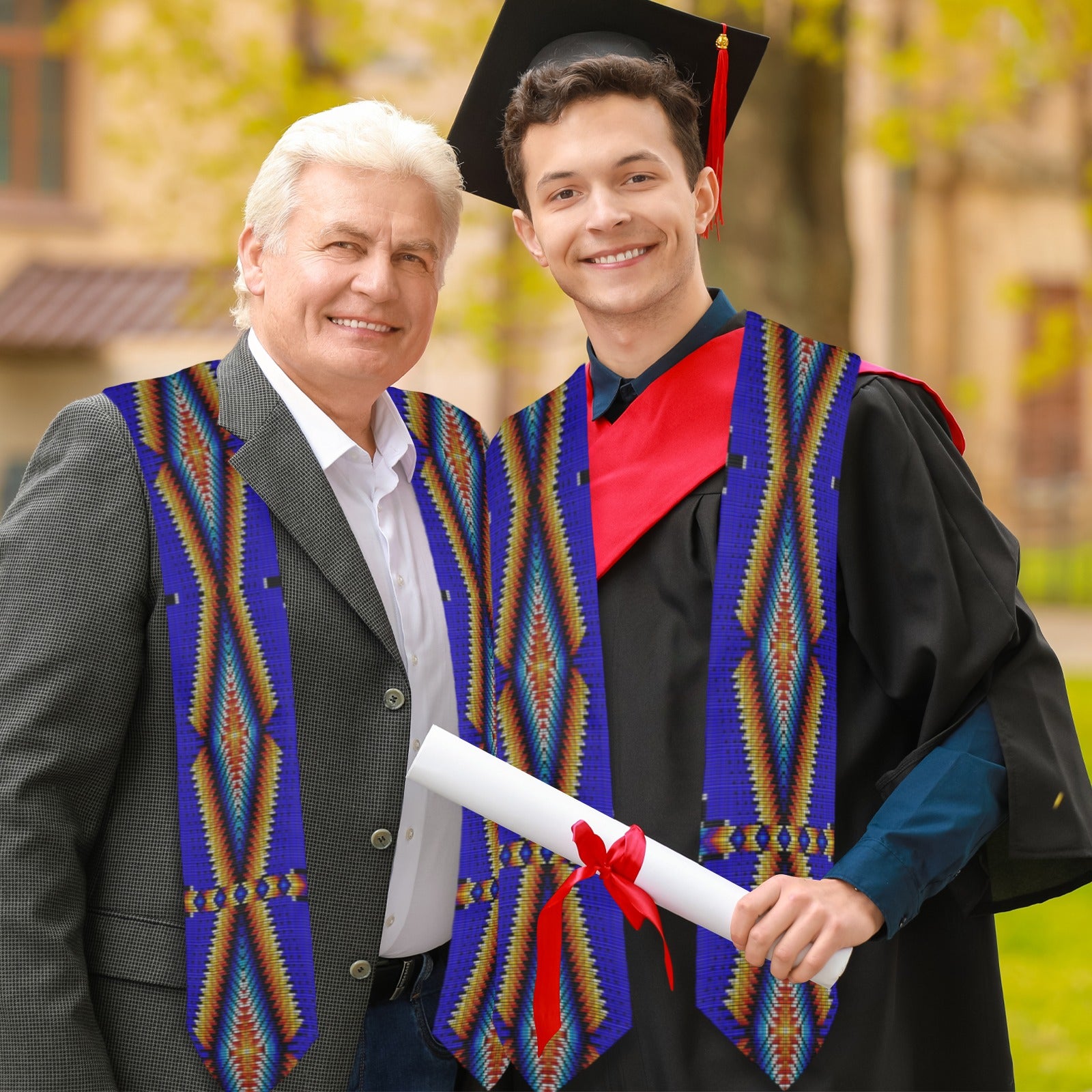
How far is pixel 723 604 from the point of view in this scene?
2152 mm

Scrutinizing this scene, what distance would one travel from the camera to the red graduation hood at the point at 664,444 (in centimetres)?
226

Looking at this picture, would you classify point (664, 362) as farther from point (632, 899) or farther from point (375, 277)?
point (632, 899)

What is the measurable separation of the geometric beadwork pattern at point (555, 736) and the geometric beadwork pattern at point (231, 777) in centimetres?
36

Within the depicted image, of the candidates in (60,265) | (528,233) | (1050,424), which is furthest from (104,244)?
(1050,424)

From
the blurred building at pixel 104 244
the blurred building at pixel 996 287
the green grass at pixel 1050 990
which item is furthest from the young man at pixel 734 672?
the blurred building at pixel 996 287

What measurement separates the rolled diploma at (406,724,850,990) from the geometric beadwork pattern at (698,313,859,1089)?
0.56ft

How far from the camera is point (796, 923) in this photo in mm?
1950

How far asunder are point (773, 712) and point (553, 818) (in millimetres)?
400

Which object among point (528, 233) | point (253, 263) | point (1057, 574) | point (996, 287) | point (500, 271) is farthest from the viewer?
point (996, 287)

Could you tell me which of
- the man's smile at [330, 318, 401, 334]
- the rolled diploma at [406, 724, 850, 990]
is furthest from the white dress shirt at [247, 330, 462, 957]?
the rolled diploma at [406, 724, 850, 990]

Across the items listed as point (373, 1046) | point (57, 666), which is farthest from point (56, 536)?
point (373, 1046)

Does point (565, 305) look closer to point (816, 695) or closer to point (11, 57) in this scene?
point (11, 57)

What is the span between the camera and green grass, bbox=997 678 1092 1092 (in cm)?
444

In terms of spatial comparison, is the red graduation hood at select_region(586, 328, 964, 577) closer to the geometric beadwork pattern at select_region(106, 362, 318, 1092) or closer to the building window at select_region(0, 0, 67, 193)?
the geometric beadwork pattern at select_region(106, 362, 318, 1092)
